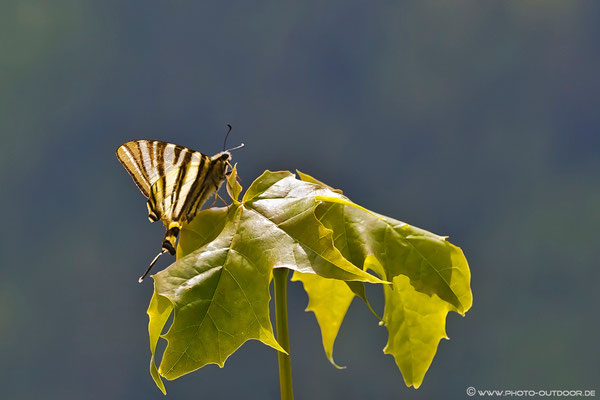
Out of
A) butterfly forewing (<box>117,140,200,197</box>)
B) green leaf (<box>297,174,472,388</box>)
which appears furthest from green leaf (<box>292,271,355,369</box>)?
butterfly forewing (<box>117,140,200,197</box>)

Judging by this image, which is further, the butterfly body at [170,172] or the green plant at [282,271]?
the butterfly body at [170,172]

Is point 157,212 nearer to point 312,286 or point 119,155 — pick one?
point 119,155

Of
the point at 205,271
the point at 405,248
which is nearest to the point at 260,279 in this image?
the point at 205,271

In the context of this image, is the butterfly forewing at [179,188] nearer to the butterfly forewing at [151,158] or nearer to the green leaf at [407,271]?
the butterfly forewing at [151,158]

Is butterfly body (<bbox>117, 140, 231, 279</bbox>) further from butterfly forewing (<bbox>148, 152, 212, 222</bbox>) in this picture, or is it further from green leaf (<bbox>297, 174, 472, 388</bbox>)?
green leaf (<bbox>297, 174, 472, 388</bbox>)

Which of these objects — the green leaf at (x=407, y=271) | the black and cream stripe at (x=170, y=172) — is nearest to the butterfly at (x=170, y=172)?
the black and cream stripe at (x=170, y=172)

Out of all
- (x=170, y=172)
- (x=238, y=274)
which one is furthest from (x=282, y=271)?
(x=170, y=172)

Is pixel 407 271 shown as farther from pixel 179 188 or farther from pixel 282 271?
pixel 179 188
